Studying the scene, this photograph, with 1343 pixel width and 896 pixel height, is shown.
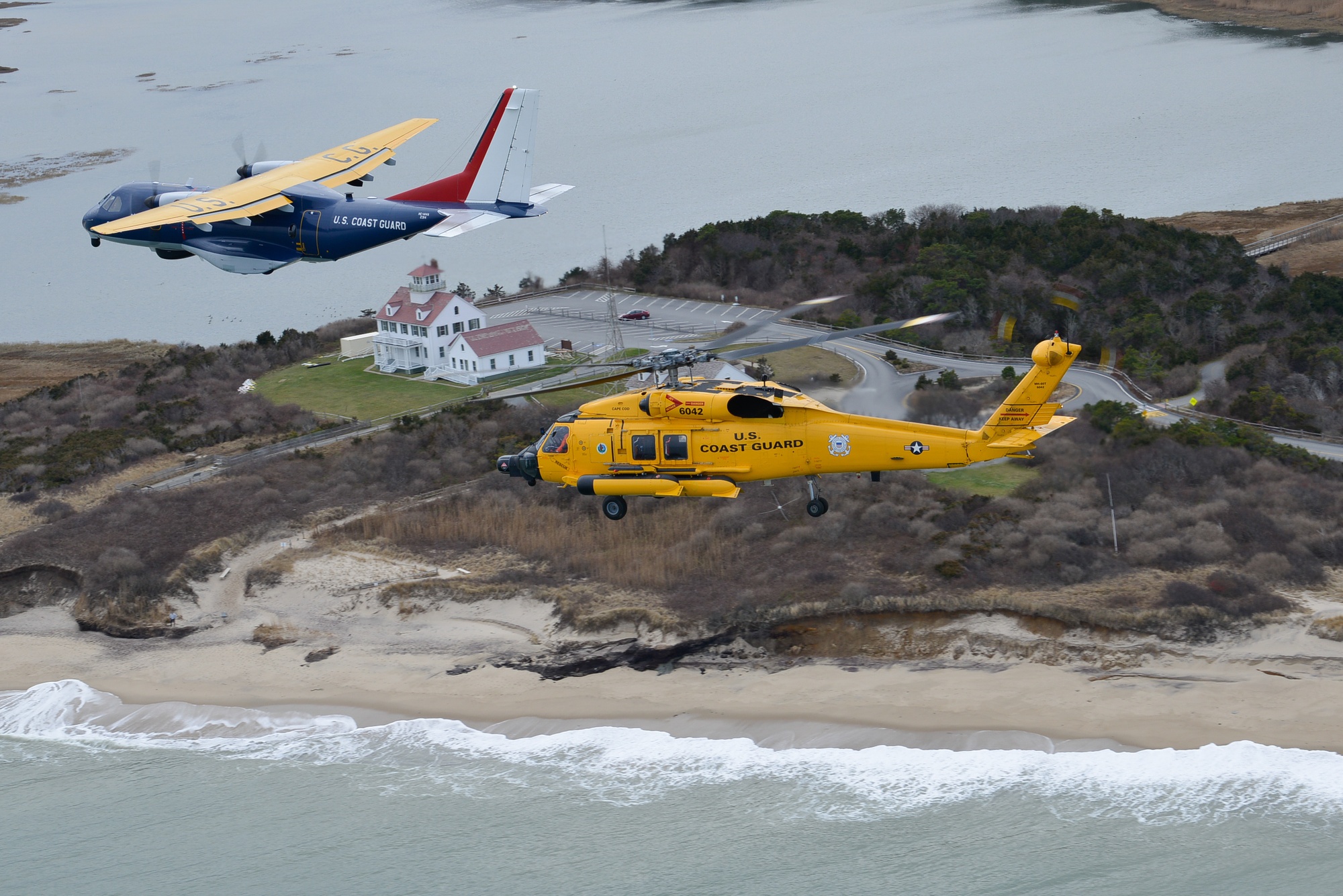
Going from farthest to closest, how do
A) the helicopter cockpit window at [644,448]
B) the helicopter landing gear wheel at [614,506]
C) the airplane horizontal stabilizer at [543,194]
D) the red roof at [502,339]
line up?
the red roof at [502,339] → the airplane horizontal stabilizer at [543,194] → the helicopter landing gear wheel at [614,506] → the helicopter cockpit window at [644,448]

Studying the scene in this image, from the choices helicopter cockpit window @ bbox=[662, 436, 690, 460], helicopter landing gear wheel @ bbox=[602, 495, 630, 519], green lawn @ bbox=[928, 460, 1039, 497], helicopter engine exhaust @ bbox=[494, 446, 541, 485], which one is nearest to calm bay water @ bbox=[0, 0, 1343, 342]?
green lawn @ bbox=[928, 460, 1039, 497]

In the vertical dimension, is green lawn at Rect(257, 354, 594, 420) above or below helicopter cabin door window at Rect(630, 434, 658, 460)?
below

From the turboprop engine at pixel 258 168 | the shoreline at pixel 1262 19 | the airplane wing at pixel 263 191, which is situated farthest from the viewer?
the shoreline at pixel 1262 19

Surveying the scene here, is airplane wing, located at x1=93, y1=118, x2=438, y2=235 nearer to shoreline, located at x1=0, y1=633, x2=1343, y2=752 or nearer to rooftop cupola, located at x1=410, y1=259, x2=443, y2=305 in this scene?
shoreline, located at x1=0, y1=633, x2=1343, y2=752

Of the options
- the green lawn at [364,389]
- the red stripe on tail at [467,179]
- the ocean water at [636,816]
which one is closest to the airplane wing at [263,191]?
the red stripe on tail at [467,179]

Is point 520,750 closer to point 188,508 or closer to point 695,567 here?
point 695,567

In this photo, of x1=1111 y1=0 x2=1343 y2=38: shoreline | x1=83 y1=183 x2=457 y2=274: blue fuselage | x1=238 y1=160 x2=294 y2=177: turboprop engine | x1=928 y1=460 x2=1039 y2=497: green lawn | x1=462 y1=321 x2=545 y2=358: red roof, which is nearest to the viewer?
x1=83 y1=183 x2=457 y2=274: blue fuselage

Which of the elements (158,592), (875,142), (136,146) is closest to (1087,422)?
(158,592)

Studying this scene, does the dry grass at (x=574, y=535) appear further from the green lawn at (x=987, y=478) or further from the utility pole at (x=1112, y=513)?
the utility pole at (x=1112, y=513)
